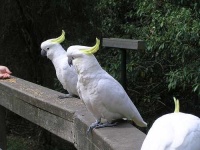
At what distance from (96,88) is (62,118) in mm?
502

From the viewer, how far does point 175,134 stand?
49.1 inches

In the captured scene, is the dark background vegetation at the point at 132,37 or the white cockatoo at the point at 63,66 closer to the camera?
the white cockatoo at the point at 63,66

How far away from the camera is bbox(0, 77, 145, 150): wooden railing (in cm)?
179

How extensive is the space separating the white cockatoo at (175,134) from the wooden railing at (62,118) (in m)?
0.33

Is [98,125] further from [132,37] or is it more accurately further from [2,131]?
[132,37]

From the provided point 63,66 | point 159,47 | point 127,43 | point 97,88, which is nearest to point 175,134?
point 97,88

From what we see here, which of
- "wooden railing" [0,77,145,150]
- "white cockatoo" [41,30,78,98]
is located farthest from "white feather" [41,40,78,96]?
"wooden railing" [0,77,145,150]

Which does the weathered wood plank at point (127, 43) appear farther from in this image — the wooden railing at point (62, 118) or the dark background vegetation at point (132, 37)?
the dark background vegetation at point (132, 37)

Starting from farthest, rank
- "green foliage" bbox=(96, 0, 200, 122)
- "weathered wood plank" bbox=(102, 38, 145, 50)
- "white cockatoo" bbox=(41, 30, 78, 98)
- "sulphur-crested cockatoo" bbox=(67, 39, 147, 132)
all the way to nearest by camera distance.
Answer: "green foliage" bbox=(96, 0, 200, 122) < "white cockatoo" bbox=(41, 30, 78, 98) < "weathered wood plank" bbox=(102, 38, 145, 50) < "sulphur-crested cockatoo" bbox=(67, 39, 147, 132)

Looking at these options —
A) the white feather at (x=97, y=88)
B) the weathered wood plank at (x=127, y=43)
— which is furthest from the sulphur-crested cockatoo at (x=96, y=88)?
the weathered wood plank at (x=127, y=43)

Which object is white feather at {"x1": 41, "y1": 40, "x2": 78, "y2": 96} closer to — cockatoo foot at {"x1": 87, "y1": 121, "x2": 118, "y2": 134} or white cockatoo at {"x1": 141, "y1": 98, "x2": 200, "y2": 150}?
cockatoo foot at {"x1": 87, "y1": 121, "x2": 118, "y2": 134}

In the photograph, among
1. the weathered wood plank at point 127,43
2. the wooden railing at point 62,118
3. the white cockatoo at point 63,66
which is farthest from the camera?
the white cockatoo at point 63,66

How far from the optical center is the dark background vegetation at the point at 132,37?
10.6 ft

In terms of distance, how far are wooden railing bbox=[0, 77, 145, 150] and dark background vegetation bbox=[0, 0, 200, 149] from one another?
3.28 ft
